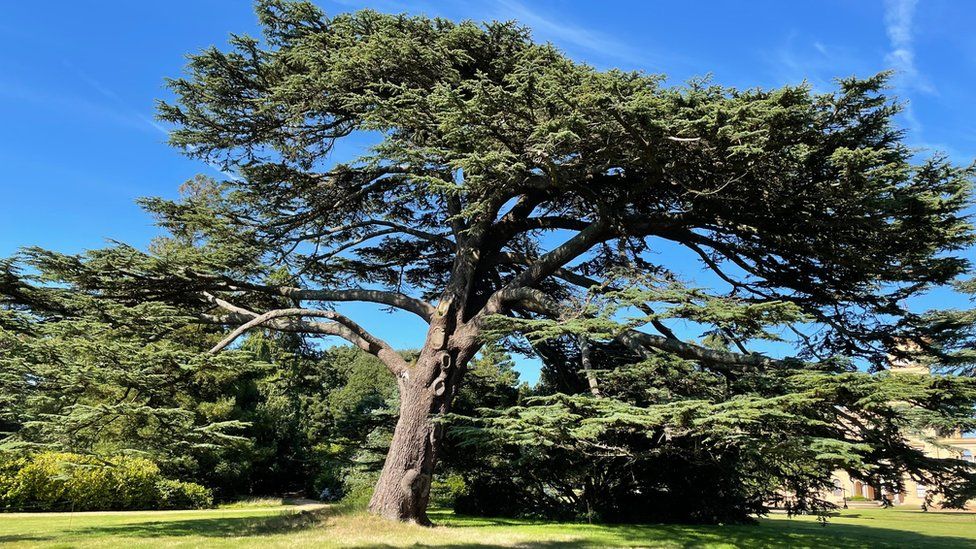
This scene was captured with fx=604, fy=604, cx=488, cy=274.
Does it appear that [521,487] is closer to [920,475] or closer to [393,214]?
[393,214]

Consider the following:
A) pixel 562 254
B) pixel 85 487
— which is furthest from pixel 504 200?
pixel 85 487

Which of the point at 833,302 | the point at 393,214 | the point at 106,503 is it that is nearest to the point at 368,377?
the point at 106,503

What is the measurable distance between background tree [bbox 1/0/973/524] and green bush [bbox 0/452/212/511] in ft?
21.6

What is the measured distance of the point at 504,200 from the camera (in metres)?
12.2

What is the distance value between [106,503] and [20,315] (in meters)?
10.1

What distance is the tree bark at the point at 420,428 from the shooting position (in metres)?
11.2

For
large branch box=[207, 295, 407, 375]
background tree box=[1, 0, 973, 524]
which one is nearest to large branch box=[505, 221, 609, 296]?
background tree box=[1, 0, 973, 524]

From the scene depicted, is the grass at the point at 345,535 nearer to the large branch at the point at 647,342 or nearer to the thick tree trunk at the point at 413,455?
the thick tree trunk at the point at 413,455

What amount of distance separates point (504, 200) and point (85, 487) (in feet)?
47.9

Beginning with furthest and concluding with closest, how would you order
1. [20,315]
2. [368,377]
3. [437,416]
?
[368,377] < [437,416] < [20,315]

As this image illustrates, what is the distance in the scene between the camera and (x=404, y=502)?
11172 millimetres

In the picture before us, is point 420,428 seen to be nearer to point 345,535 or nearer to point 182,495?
point 345,535

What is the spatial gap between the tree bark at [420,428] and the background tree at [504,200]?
0.04m

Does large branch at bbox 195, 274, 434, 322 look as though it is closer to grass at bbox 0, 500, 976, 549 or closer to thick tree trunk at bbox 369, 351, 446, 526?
thick tree trunk at bbox 369, 351, 446, 526
